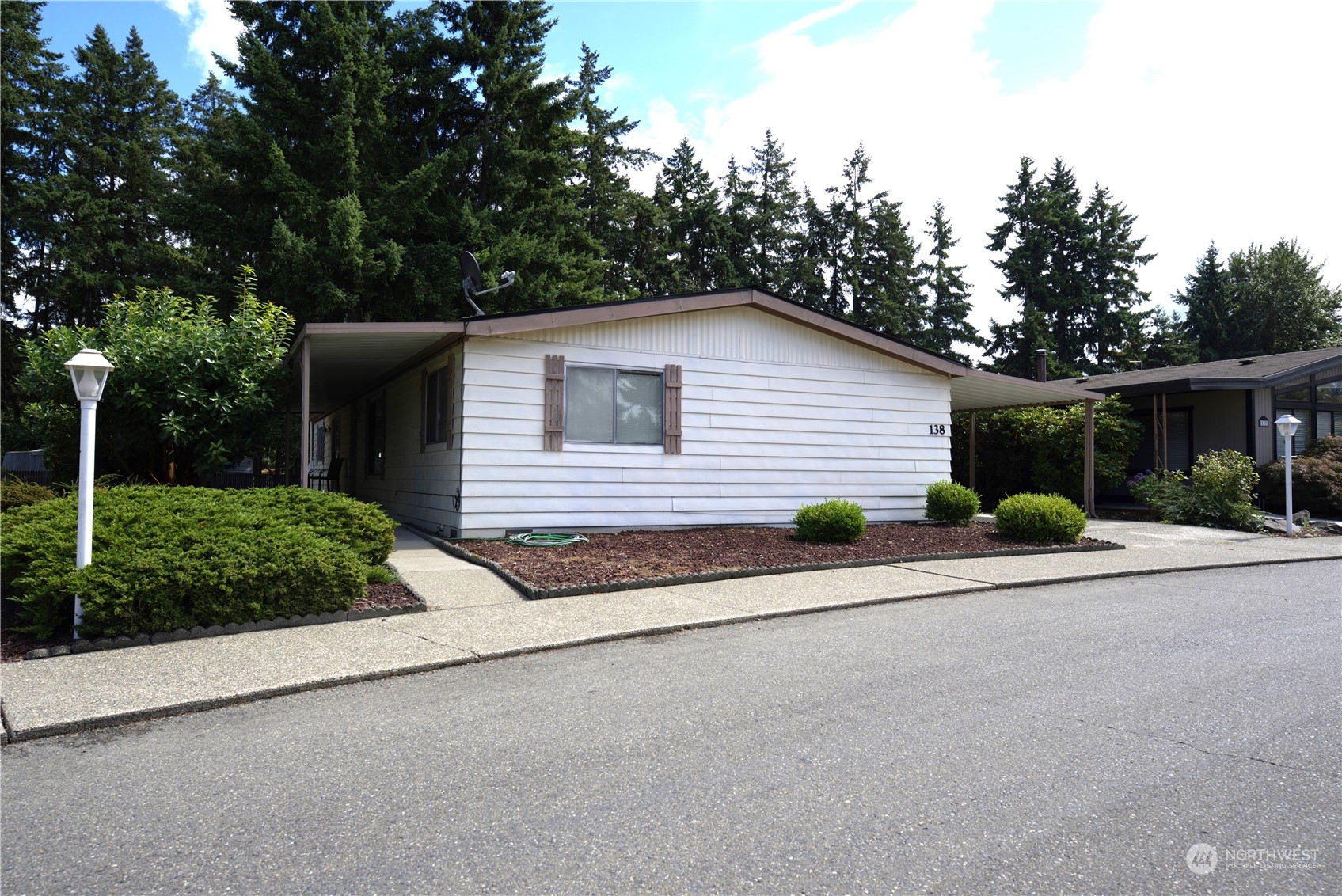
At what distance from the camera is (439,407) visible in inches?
464

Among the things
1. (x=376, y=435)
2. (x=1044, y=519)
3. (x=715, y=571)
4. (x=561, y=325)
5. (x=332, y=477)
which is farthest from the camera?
(x=332, y=477)

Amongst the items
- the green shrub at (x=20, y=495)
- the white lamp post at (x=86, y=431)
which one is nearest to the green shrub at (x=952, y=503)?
the white lamp post at (x=86, y=431)

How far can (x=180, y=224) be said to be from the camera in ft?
67.0

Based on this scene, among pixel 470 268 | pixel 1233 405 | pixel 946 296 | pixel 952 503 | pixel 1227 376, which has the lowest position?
pixel 952 503

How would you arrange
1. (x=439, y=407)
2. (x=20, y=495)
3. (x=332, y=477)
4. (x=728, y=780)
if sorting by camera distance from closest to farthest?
1. (x=728, y=780)
2. (x=20, y=495)
3. (x=439, y=407)
4. (x=332, y=477)

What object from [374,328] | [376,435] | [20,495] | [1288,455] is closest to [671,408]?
[374,328]

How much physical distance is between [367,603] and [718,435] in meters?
6.37

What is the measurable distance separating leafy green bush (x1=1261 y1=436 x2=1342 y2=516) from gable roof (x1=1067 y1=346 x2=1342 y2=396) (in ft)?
5.64

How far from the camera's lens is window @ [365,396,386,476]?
15562 mm

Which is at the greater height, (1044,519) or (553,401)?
(553,401)

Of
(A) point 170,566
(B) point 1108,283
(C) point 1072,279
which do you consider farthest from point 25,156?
(B) point 1108,283

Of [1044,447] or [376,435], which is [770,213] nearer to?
[1044,447]

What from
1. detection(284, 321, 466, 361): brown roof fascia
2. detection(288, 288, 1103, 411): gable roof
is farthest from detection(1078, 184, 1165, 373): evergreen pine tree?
detection(284, 321, 466, 361): brown roof fascia

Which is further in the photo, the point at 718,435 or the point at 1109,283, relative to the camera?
the point at 1109,283
